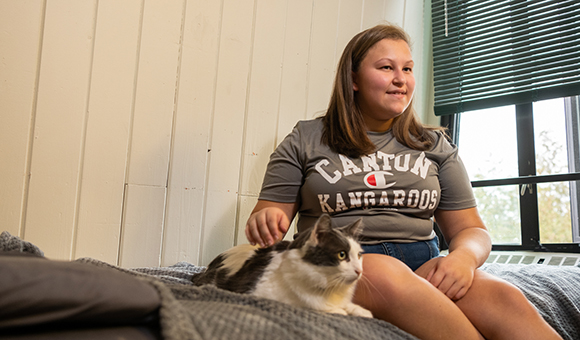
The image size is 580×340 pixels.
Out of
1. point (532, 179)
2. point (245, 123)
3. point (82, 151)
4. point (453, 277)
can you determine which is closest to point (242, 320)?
point (453, 277)

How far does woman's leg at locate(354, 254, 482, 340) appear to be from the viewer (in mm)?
838

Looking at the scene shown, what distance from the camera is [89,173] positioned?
54.4 inches

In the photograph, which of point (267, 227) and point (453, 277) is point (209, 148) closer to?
point (267, 227)

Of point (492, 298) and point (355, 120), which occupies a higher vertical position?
point (355, 120)

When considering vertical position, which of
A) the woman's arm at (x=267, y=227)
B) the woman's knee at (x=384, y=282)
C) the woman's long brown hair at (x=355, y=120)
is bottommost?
the woman's knee at (x=384, y=282)

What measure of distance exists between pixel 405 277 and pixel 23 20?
4.18 ft

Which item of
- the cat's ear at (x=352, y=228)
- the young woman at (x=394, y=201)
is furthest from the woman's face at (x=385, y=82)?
the cat's ear at (x=352, y=228)

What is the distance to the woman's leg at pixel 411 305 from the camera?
2.75ft

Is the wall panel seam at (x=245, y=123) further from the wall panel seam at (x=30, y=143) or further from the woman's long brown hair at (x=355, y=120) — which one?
the wall panel seam at (x=30, y=143)

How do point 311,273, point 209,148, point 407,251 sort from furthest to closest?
point 209,148 → point 407,251 → point 311,273

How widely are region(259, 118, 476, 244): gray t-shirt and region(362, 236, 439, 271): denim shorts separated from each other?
0.02 metres

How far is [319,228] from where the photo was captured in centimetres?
86

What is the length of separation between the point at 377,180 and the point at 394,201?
0.07m

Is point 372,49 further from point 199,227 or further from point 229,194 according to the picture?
point 199,227
